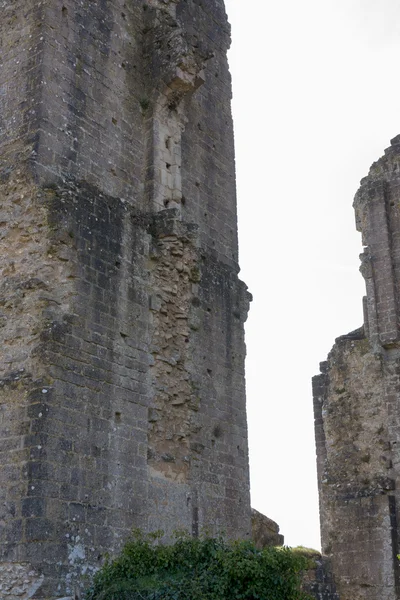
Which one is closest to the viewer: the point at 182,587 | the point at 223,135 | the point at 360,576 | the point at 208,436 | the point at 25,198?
the point at 182,587

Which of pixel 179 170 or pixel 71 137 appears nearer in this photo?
pixel 71 137

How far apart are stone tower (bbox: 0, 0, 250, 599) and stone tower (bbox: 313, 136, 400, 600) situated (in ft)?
16.6

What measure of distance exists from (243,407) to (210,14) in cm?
563

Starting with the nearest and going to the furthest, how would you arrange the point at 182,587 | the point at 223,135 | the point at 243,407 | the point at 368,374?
the point at 182,587
the point at 243,407
the point at 223,135
the point at 368,374

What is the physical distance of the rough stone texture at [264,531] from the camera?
15172mm

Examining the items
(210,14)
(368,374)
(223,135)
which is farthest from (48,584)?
(368,374)

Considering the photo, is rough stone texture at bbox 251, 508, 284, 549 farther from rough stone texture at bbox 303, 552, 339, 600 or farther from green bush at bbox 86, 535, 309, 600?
green bush at bbox 86, 535, 309, 600

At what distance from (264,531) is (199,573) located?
747cm

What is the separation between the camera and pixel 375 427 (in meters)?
16.1

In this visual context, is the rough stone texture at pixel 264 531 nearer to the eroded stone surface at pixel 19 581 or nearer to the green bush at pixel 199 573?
the green bush at pixel 199 573

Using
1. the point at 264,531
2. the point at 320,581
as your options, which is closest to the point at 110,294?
the point at 264,531

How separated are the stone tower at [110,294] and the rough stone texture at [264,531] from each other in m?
4.34

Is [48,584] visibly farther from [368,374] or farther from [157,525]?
[368,374]

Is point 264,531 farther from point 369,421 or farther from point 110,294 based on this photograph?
point 110,294
